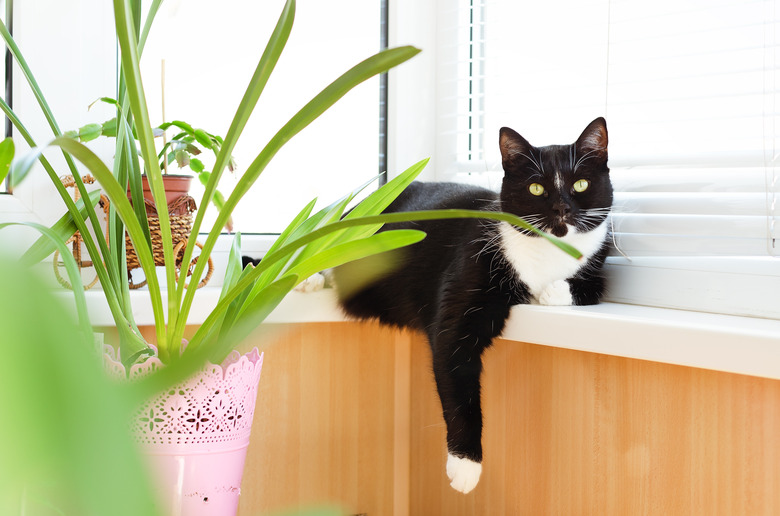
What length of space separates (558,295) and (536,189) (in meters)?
0.20

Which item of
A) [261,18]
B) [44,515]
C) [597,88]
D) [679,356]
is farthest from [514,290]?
[44,515]

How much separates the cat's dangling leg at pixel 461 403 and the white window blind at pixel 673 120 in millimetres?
351

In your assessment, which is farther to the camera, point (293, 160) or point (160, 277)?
point (293, 160)

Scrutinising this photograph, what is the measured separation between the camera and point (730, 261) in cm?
118

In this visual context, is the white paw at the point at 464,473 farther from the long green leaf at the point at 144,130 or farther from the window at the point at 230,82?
the window at the point at 230,82

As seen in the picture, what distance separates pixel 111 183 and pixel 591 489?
97 centimetres

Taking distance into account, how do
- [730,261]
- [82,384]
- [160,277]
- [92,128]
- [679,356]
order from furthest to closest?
[160,277], [92,128], [730,261], [679,356], [82,384]

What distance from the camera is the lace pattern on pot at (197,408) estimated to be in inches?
35.4

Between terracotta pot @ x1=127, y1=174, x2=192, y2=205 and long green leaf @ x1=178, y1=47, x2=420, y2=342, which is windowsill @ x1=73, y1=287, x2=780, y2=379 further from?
long green leaf @ x1=178, y1=47, x2=420, y2=342

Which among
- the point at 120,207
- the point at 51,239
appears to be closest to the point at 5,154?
the point at 51,239

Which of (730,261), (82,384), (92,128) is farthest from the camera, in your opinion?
(92,128)

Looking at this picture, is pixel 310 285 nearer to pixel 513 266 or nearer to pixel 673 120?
pixel 513 266

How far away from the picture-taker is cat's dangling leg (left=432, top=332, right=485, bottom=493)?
1.18m

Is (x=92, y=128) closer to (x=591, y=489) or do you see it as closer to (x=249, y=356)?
Result: (x=249, y=356)
